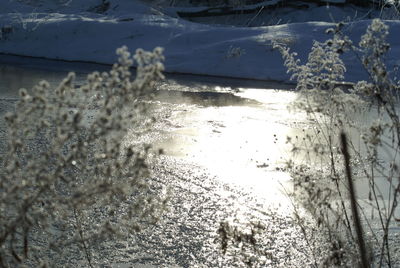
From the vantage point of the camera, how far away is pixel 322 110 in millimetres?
2986

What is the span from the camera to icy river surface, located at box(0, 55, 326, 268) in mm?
3939

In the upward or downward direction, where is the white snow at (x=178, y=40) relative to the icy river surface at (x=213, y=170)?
upward

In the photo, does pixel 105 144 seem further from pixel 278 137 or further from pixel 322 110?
pixel 278 137

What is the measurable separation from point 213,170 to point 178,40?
9.04m

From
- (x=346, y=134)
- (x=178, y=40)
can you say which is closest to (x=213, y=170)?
Answer: (x=346, y=134)

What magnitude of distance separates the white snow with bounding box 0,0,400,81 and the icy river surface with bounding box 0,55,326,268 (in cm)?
175

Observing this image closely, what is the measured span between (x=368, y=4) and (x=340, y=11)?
1239 mm

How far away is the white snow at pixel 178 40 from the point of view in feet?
41.5

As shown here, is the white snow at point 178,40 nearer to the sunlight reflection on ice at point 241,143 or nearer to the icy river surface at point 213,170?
the icy river surface at point 213,170

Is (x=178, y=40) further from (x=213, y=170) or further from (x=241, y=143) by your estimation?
(x=213, y=170)

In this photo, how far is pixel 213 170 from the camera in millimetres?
5801

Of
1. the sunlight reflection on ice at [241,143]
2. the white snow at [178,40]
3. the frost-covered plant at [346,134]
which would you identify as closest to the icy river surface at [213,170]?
the sunlight reflection on ice at [241,143]

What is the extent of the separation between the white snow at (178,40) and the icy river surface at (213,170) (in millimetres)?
1748

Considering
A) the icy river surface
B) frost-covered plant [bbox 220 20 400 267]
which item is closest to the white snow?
the icy river surface
